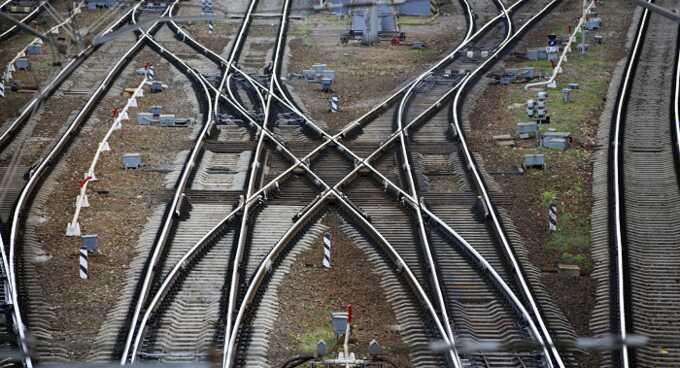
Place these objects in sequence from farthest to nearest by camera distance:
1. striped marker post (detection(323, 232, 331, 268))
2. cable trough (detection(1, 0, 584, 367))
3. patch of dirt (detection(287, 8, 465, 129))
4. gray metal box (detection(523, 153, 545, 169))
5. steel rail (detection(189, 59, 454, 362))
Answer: patch of dirt (detection(287, 8, 465, 129)), gray metal box (detection(523, 153, 545, 169)), striped marker post (detection(323, 232, 331, 268)), steel rail (detection(189, 59, 454, 362)), cable trough (detection(1, 0, 584, 367))

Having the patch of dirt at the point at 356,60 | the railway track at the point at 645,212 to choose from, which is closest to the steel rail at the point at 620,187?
the railway track at the point at 645,212

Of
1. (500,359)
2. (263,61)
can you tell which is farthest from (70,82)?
(500,359)

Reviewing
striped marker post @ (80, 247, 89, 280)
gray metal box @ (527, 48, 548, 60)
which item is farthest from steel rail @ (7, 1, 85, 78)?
striped marker post @ (80, 247, 89, 280)

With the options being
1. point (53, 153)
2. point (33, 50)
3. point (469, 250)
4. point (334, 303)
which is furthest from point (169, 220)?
point (33, 50)

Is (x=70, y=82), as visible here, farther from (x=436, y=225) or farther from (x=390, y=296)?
(x=390, y=296)

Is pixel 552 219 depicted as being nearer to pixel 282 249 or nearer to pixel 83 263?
pixel 282 249

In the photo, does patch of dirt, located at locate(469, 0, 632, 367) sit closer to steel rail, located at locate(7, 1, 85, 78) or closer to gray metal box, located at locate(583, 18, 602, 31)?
gray metal box, located at locate(583, 18, 602, 31)
